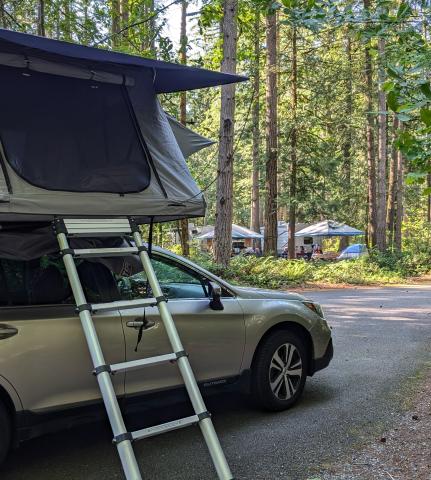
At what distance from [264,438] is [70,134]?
3.07 m

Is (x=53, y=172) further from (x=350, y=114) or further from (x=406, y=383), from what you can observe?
(x=350, y=114)

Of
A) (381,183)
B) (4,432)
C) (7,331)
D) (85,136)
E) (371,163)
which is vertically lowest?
(4,432)

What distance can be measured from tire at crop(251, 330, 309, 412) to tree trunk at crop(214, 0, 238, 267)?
8.69 metres

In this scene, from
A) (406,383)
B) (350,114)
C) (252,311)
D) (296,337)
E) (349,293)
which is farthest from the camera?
(350,114)

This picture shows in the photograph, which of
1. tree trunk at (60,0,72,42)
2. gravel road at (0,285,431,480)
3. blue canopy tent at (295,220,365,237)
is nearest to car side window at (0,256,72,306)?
gravel road at (0,285,431,480)

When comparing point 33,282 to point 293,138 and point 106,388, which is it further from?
point 293,138

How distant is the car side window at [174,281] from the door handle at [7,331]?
1.24 m

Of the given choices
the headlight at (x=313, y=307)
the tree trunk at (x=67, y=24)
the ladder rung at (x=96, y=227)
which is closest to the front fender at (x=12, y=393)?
the ladder rung at (x=96, y=227)

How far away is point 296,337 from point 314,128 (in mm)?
21559

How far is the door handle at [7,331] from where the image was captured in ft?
11.7

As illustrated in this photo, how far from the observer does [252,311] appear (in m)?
5.08

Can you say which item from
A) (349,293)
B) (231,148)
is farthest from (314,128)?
(231,148)

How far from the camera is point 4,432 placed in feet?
11.7

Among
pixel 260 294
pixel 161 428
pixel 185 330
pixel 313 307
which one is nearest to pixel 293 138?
pixel 313 307
